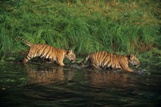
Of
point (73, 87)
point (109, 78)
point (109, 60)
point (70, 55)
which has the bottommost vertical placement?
point (73, 87)

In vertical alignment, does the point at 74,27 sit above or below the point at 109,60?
above

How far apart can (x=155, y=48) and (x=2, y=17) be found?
5.97 meters

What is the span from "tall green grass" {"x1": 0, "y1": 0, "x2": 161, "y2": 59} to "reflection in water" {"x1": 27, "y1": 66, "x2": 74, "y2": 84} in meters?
2.12

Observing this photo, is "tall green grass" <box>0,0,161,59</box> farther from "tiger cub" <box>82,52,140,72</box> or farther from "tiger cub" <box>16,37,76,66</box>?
"tiger cub" <box>82,52,140,72</box>

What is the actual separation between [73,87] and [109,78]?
1.83 metres

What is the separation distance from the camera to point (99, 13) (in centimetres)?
1970

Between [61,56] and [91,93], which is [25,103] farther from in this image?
[61,56]

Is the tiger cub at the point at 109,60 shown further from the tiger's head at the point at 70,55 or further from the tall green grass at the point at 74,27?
the tall green grass at the point at 74,27

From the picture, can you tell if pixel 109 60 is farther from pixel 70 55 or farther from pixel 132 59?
pixel 70 55

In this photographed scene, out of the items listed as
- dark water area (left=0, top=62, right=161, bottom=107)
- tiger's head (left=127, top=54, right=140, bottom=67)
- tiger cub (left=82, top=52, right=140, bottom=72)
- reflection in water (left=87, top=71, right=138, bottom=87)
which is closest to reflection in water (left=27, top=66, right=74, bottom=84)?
dark water area (left=0, top=62, right=161, bottom=107)

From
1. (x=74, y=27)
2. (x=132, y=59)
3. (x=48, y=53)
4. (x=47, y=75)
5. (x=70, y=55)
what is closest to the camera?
(x=47, y=75)

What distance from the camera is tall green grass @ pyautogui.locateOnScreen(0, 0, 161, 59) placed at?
53.5 ft

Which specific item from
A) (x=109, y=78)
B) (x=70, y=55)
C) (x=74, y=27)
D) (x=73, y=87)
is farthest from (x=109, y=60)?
(x=73, y=87)

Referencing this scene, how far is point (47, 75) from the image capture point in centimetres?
1180
